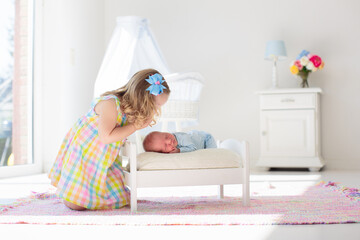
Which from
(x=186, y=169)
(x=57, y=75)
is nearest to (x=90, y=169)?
(x=186, y=169)

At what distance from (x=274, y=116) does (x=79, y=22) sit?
2.05 m

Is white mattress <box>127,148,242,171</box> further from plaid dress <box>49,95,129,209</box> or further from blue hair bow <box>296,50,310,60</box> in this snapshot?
blue hair bow <box>296,50,310,60</box>

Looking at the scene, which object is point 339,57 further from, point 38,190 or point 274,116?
point 38,190

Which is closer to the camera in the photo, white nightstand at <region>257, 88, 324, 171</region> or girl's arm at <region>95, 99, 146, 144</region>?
girl's arm at <region>95, 99, 146, 144</region>

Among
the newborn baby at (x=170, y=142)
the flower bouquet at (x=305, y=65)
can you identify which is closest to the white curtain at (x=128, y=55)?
the flower bouquet at (x=305, y=65)

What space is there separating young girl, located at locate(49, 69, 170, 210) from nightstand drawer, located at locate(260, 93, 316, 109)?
237cm

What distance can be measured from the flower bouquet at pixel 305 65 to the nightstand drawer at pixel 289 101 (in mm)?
244

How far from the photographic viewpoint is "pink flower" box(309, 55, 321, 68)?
4.57 meters

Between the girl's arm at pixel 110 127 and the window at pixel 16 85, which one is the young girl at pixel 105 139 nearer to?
the girl's arm at pixel 110 127

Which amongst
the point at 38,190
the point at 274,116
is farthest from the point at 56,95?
the point at 274,116

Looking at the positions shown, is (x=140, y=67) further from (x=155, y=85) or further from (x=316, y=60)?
(x=155, y=85)

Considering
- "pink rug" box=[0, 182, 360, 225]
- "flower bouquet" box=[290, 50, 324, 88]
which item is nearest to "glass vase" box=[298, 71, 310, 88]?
"flower bouquet" box=[290, 50, 324, 88]

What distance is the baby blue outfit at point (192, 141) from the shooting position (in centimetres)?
247

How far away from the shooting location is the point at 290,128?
14.7 ft
